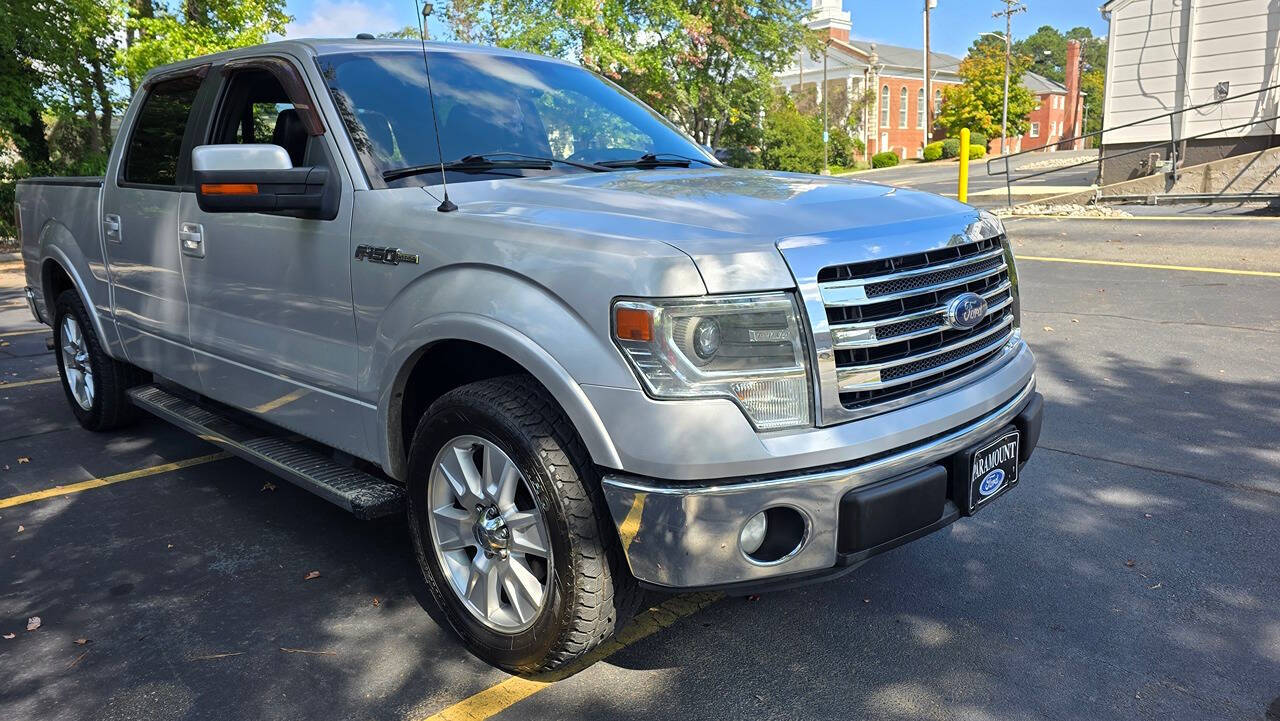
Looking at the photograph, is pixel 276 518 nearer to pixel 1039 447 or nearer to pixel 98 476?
pixel 98 476

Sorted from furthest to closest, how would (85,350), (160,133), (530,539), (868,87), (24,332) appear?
1. (868,87)
2. (24,332)
3. (85,350)
4. (160,133)
5. (530,539)

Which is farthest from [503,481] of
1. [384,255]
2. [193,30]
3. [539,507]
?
[193,30]

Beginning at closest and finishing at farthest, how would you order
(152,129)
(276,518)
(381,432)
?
(381,432) < (276,518) < (152,129)

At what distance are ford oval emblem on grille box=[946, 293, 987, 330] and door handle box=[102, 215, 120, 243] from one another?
410cm

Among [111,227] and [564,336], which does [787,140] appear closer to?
[111,227]

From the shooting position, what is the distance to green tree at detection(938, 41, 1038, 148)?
62.0m

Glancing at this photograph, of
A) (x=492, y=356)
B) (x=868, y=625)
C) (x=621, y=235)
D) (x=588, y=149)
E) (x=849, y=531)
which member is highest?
(x=588, y=149)

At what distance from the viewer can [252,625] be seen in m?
3.32

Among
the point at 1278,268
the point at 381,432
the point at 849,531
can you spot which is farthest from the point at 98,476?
the point at 1278,268

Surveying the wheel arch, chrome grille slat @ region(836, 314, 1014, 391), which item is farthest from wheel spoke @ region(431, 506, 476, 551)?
chrome grille slat @ region(836, 314, 1014, 391)

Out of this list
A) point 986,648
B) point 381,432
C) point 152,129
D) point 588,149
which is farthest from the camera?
point 152,129

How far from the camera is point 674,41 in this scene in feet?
95.8

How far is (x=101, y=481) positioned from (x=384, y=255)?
9.18 ft

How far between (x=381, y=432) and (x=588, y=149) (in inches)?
55.6
